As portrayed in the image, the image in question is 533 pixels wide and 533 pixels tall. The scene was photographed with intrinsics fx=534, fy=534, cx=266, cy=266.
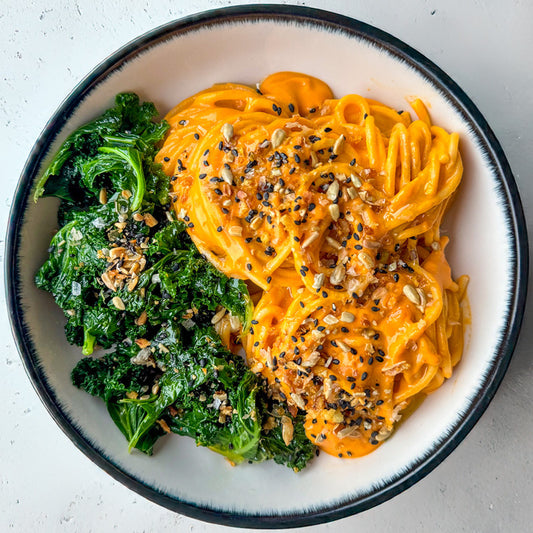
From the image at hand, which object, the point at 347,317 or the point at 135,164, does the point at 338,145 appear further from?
the point at 135,164

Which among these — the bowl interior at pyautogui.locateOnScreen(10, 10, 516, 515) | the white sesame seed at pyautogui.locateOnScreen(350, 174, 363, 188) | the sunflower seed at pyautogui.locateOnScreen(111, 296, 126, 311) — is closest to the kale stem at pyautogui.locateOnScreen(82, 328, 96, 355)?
the bowl interior at pyautogui.locateOnScreen(10, 10, 516, 515)

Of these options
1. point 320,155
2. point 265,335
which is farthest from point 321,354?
point 320,155

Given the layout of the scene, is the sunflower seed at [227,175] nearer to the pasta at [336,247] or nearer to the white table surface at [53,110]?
the pasta at [336,247]

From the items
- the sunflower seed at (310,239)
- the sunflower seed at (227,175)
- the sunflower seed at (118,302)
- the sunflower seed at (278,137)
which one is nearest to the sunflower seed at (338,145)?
the sunflower seed at (278,137)

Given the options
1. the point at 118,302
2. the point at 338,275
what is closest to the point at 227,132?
the point at 338,275

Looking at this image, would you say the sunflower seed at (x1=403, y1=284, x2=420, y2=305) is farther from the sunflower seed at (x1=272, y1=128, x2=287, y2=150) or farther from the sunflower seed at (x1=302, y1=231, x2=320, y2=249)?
the sunflower seed at (x1=272, y1=128, x2=287, y2=150)

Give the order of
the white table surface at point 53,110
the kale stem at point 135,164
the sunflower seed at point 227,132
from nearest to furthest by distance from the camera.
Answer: the sunflower seed at point 227,132, the kale stem at point 135,164, the white table surface at point 53,110
